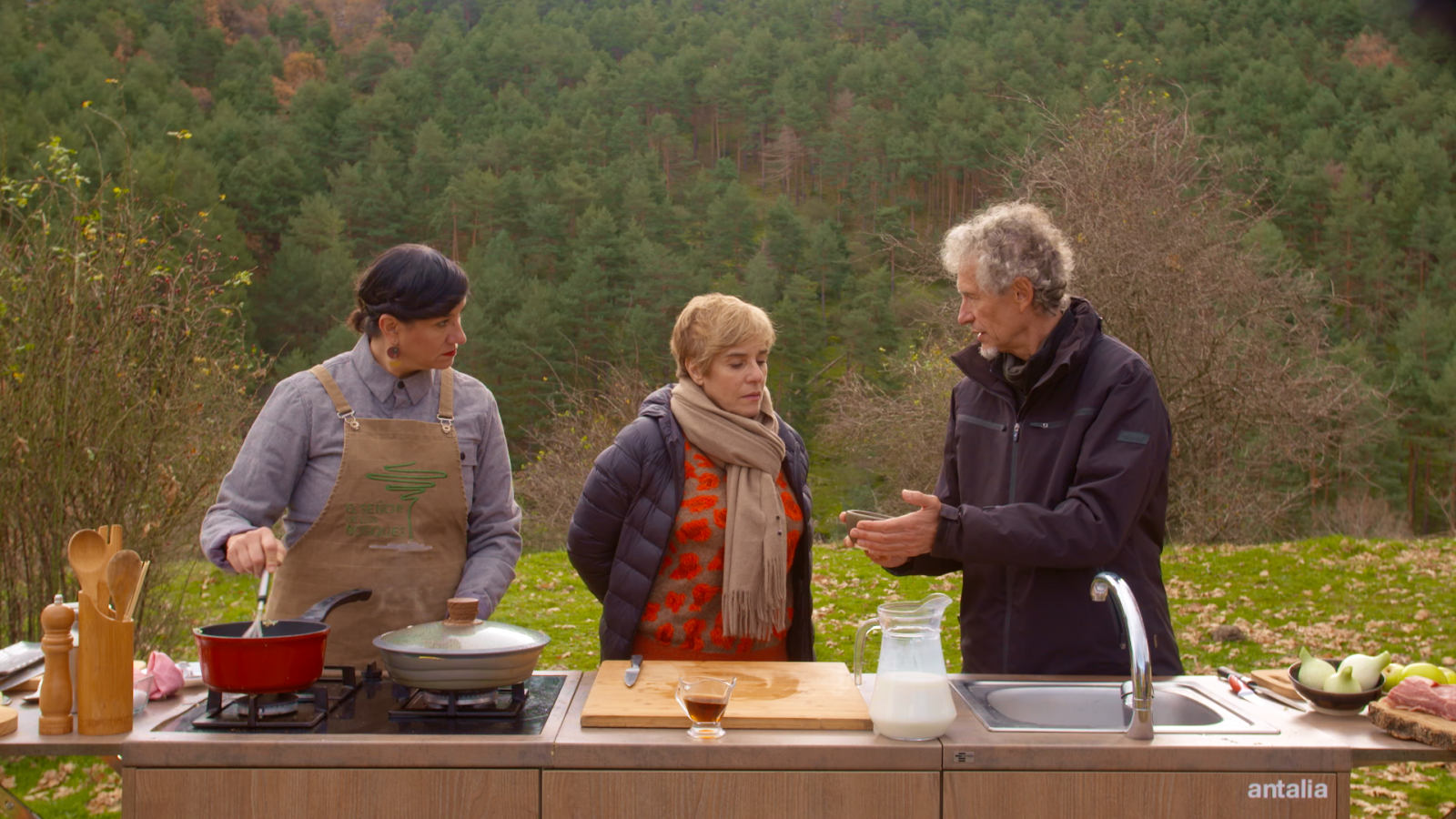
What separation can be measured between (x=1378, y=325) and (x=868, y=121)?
18772 millimetres

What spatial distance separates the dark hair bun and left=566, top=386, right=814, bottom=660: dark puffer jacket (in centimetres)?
55

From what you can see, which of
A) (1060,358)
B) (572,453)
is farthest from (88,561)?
(572,453)

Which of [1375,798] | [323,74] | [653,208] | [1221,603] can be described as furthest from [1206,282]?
[323,74]

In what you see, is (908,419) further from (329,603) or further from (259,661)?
(259,661)

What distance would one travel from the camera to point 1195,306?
446 inches

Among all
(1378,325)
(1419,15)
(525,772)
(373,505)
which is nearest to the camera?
(1419,15)

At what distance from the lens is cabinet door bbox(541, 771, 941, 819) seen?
1817 millimetres

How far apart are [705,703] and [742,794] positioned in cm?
16

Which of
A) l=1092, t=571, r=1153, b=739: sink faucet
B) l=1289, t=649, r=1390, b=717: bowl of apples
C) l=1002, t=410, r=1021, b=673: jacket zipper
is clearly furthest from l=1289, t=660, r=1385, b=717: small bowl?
l=1002, t=410, r=1021, b=673: jacket zipper

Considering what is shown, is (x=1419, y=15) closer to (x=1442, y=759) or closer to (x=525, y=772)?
(x=1442, y=759)

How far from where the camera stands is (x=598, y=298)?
3247cm

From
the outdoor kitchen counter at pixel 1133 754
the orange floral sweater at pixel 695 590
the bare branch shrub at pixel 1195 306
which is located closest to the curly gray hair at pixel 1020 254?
the orange floral sweater at pixel 695 590

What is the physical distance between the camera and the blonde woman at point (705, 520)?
8.92 feet

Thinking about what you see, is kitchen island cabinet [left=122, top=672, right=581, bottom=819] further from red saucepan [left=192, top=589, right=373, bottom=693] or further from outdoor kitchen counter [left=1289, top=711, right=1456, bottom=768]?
outdoor kitchen counter [left=1289, top=711, right=1456, bottom=768]
